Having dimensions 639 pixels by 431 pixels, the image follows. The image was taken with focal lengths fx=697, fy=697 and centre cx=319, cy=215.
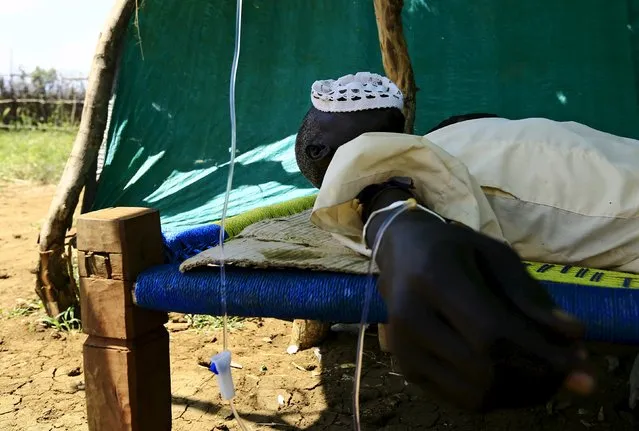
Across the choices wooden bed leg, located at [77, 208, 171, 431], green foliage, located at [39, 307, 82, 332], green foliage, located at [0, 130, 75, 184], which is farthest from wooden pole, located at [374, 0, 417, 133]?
green foliage, located at [0, 130, 75, 184]

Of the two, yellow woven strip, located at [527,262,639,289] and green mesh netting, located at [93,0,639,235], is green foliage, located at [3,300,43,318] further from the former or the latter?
yellow woven strip, located at [527,262,639,289]

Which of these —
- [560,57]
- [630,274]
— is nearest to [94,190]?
[560,57]

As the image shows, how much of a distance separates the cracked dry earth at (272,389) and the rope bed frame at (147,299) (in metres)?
0.79

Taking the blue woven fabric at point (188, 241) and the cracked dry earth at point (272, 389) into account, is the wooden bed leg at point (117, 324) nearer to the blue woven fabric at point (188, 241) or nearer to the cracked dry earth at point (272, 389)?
the blue woven fabric at point (188, 241)

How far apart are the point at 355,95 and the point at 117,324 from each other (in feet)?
2.44

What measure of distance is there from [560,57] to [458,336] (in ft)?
10.8

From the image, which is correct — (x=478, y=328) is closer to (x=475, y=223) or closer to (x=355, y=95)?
(x=475, y=223)

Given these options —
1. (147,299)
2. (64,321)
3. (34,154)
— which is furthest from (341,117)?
(34,154)

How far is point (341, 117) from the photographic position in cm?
164

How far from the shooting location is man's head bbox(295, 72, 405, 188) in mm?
1640

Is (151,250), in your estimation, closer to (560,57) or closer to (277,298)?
(277,298)

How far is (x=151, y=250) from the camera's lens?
1.52m

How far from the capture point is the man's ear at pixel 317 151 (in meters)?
1.63

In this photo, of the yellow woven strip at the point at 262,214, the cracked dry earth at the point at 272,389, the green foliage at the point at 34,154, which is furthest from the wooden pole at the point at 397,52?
the green foliage at the point at 34,154
